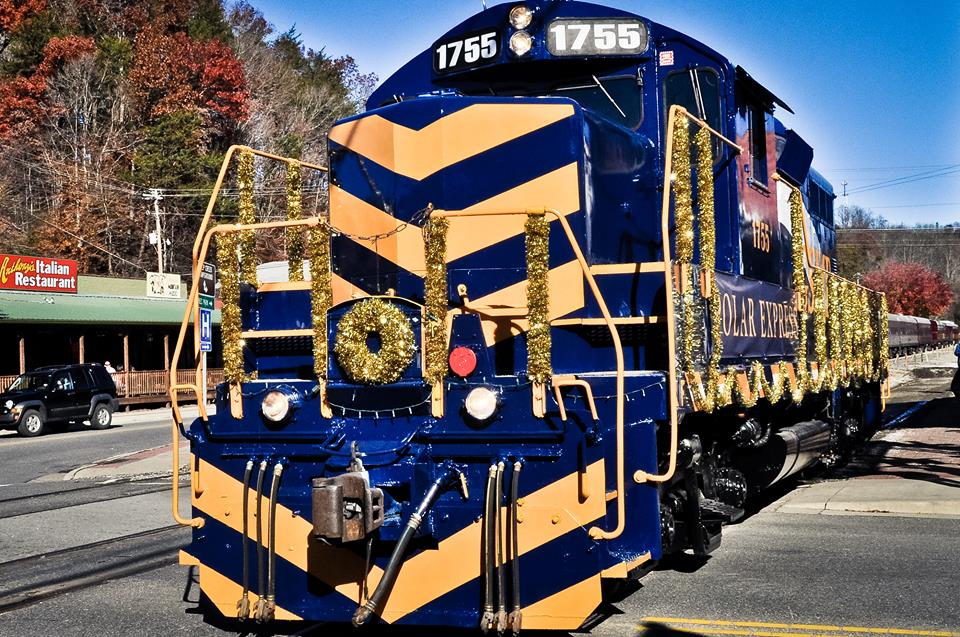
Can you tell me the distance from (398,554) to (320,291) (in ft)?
5.35

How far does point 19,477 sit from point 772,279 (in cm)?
1295

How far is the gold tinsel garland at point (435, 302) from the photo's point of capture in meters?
5.70

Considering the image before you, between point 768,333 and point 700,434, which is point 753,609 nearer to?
point 700,434

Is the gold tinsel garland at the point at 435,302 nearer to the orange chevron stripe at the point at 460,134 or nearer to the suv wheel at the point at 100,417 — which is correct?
the orange chevron stripe at the point at 460,134

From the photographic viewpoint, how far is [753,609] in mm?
6887

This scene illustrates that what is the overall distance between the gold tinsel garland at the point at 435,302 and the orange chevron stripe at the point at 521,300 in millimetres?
614

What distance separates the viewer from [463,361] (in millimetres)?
5754

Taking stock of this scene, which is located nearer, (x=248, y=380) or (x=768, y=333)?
(x=248, y=380)

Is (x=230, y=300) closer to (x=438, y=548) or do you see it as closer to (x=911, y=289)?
(x=438, y=548)

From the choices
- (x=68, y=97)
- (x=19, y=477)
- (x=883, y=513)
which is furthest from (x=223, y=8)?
(x=883, y=513)

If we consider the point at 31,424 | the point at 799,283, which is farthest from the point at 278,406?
the point at 31,424

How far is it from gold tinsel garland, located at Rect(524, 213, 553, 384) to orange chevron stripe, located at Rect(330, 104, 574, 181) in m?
1.19

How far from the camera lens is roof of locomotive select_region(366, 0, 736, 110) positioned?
→ 7430mm

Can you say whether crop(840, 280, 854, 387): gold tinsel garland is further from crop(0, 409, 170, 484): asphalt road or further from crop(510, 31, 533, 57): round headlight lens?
crop(0, 409, 170, 484): asphalt road
